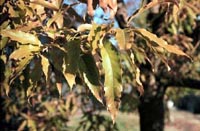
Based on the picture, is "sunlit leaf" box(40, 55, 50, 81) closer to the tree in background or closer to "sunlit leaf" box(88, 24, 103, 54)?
the tree in background

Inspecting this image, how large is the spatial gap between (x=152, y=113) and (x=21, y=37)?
12.0ft

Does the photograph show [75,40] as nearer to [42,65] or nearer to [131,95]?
[42,65]

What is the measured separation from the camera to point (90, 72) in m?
1.82

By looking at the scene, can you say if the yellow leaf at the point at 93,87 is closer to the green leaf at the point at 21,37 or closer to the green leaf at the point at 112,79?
the green leaf at the point at 112,79

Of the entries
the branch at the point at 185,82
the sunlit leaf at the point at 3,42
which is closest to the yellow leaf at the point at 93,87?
the sunlit leaf at the point at 3,42

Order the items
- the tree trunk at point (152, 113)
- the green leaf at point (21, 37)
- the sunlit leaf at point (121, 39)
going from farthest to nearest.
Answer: the tree trunk at point (152, 113) → the green leaf at point (21, 37) → the sunlit leaf at point (121, 39)

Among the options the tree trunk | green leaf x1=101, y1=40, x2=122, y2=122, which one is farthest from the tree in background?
the tree trunk

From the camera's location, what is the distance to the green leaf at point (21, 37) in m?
1.92

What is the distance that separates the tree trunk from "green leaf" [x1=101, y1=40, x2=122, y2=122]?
12.2 feet

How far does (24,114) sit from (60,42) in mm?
3496

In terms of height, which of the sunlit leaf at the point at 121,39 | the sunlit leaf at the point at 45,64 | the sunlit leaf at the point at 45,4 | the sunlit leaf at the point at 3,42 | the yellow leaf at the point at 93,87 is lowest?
the yellow leaf at the point at 93,87

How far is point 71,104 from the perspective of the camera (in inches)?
216

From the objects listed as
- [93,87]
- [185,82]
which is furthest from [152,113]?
[93,87]

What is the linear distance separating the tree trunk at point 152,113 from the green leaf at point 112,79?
12.2 feet
